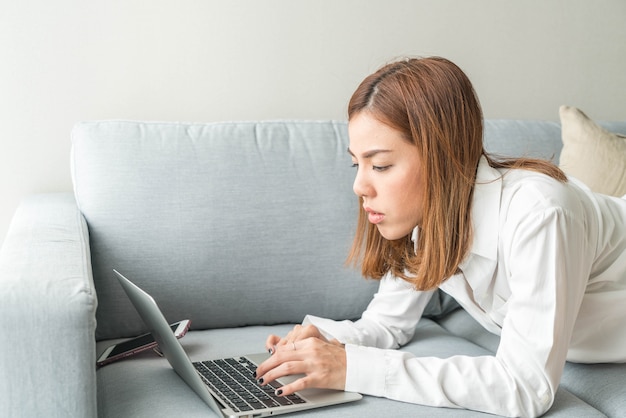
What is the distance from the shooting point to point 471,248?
4.28ft

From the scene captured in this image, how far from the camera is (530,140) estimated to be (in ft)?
6.57

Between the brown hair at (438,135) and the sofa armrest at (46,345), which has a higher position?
the brown hair at (438,135)

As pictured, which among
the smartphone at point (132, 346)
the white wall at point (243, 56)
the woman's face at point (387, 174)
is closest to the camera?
the woman's face at point (387, 174)

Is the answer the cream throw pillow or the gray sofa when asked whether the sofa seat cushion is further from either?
the cream throw pillow

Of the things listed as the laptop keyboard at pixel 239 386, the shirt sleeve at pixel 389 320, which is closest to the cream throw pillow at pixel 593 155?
the shirt sleeve at pixel 389 320

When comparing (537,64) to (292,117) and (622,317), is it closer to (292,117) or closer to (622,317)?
(292,117)

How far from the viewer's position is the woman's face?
126 centimetres

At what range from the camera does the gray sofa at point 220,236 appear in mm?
1465

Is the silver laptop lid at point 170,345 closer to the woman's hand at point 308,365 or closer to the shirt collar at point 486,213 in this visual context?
the woman's hand at point 308,365

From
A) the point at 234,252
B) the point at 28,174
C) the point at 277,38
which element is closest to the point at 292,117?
the point at 277,38

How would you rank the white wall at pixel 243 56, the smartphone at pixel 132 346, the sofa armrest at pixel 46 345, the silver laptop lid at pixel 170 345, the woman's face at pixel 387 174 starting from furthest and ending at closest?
the white wall at pixel 243 56 → the smartphone at pixel 132 346 → the woman's face at pixel 387 174 → the silver laptop lid at pixel 170 345 → the sofa armrest at pixel 46 345

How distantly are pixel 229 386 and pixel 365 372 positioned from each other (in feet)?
0.75

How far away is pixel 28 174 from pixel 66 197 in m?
0.16

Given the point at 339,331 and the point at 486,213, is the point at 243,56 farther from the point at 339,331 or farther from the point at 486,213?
the point at 486,213
